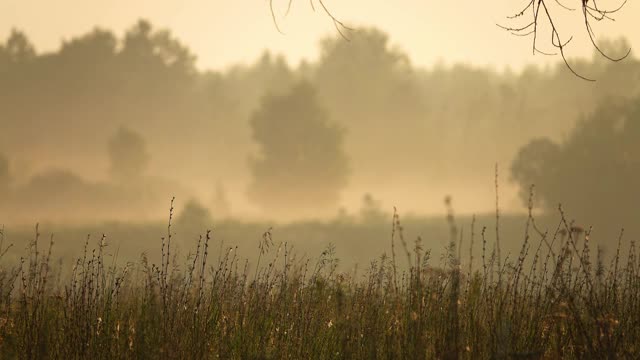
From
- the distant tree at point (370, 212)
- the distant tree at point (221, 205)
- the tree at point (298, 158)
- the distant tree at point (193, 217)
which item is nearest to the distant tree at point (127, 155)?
the distant tree at point (221, 205)

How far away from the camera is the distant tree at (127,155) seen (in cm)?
7256

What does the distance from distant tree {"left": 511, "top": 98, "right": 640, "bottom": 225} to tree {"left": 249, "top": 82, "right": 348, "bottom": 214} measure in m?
17.7

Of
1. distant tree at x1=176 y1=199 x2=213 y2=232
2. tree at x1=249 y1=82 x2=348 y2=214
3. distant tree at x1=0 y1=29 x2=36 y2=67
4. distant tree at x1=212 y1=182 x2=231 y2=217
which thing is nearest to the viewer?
distant tree at x1=176 y1=199 x2=213 y2=232

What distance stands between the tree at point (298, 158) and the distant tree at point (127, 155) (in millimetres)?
11008

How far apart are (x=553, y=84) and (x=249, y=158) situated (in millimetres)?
54463

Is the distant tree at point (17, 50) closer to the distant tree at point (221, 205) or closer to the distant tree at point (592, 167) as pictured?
the distant tree at point (221, 205)

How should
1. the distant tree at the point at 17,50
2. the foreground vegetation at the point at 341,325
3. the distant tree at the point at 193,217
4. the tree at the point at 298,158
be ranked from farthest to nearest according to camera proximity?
the distant tree at the point at 17,50
the tree at the point at 298,158
the distant tree at the point at 193,217
the foreground vegetation at the point at 341,325

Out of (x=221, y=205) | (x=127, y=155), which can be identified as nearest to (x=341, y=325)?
(x=127, y=155)

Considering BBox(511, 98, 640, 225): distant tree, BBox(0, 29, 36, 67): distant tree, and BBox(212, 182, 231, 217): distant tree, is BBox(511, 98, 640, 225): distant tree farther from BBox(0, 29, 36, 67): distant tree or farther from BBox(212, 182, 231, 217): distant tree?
BBox(0, 29, 36, 67): distant tree

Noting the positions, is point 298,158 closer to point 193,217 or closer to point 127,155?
point 193,217

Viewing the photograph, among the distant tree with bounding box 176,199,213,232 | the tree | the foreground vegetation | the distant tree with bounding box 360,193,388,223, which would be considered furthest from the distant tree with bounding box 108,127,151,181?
the foreground vegetation

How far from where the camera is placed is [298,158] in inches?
2655

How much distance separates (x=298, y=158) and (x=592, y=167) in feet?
82.2

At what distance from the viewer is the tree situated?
219 ft
